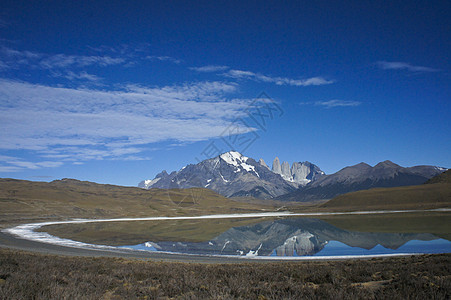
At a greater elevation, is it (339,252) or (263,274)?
(263,274)

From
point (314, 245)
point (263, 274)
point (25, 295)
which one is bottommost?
point (314, 245)

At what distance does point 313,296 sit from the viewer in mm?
8406

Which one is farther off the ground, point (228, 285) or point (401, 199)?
point (401, 199)

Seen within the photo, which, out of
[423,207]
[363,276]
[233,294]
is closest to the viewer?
[233,294]

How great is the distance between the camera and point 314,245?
34469 mm

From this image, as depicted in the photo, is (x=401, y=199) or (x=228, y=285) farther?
(x=401, y=199)

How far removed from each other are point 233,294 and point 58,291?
4678mm

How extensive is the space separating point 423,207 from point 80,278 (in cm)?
9902

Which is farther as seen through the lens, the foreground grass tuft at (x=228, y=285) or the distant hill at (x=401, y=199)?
the distant hill at (x=401, y=199)

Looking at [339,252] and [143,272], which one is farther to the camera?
[339,252]

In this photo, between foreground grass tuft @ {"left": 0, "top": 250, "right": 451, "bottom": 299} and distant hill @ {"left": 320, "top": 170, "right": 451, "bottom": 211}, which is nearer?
foreground grass tuft @ {"left": 0, "top": 250, "right": 451, "bottom": 299}

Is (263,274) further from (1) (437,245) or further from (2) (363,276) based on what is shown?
(1) (437,245)

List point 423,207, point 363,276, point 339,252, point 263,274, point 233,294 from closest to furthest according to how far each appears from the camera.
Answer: point 233,294, point 363,276, point 263,274, point 339,252, point 423,207

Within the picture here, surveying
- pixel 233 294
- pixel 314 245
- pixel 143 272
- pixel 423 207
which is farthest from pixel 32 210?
pixel 423 207
